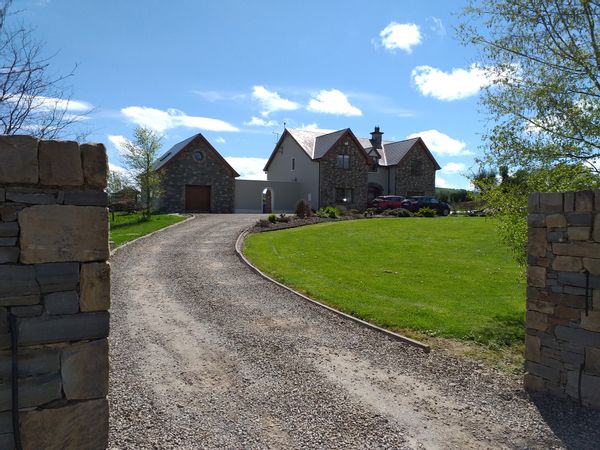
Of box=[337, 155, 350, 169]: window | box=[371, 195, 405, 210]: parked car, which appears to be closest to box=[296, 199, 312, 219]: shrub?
box=[371, 195, 405, 210]: parked car

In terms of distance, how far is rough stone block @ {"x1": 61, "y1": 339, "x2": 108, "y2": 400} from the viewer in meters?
3.89

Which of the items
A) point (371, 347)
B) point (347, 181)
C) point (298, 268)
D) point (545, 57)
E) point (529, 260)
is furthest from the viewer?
point (347, 181)

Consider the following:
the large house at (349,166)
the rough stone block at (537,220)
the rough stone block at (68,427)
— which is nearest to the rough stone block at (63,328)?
the rough stone block at (68,427)

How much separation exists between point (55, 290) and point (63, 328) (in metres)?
0.34

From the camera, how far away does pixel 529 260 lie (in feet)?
21.8

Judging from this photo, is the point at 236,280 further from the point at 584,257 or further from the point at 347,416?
the point at 584,257

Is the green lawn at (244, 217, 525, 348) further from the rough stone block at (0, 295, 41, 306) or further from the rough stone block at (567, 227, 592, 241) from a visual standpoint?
the rough stone block at (0, 295, 41, 306)

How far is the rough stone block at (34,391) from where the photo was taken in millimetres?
3676

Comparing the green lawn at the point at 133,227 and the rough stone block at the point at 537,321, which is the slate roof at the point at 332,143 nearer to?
the green lawn at the point at 133,227

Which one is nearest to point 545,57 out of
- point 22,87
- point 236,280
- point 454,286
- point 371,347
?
point 454,286

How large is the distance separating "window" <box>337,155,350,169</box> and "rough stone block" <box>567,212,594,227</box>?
110 feet

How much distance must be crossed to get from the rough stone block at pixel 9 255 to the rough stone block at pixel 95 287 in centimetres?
50

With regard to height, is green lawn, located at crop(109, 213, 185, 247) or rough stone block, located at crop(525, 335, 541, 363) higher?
green lawn, located at crop(109, 213, 185, 247)

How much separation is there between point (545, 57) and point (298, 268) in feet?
28.7
